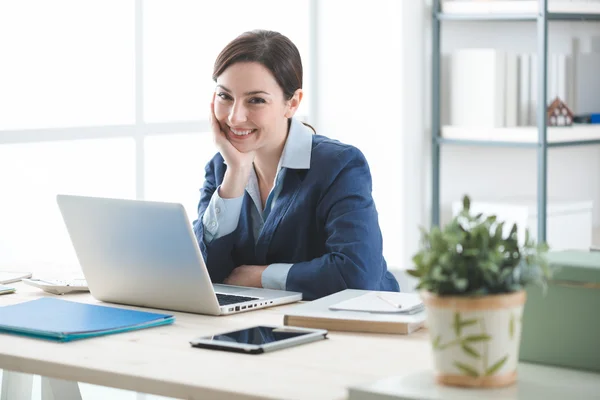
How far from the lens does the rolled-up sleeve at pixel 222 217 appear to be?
2.43 m

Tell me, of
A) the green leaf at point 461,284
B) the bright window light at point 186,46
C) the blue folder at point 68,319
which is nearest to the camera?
the green leaf at point 461,284

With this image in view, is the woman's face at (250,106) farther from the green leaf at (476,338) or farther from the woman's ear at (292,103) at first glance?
the green leaf at (476,338)

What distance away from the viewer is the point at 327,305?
193 cm

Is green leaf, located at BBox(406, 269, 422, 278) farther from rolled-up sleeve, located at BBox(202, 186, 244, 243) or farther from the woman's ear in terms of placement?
the woman's ear

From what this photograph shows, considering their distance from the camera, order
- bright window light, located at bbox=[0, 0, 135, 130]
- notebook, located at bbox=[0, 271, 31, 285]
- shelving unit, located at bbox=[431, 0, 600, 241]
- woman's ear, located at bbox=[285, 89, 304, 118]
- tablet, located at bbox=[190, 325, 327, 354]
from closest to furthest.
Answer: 1. tablet, located at bbox=[190, 325, 327, 354]
2. notebook, located at bbox=[0, 271, 31, 285]
3. woman's ear, located at bbox=[285, 89, 304, 118]
4. bright window light, located at bbox=[0, 0, 135, 130]
5. shelving unit, located at bbox=[431, 0, 600, 241]

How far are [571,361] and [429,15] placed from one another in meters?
3.08

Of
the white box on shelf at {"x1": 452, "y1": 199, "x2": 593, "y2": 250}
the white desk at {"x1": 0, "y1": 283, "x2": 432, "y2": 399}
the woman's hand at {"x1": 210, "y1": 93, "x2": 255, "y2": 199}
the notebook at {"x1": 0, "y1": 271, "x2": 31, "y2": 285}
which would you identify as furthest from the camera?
the white box on shelf at {"x1": 452, "y1": 199, "x2": 593, "y2": 250}

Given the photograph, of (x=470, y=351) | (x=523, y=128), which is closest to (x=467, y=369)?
(x=470, y=351)

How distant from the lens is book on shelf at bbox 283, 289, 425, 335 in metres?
1.79

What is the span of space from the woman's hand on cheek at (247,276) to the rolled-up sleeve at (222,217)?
4.7 inches

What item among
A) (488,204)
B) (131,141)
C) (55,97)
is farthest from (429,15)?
Result: (55,97)

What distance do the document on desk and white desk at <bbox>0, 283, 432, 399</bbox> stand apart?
88mm

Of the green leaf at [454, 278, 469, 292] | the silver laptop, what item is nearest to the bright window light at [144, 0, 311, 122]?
the silver laptop

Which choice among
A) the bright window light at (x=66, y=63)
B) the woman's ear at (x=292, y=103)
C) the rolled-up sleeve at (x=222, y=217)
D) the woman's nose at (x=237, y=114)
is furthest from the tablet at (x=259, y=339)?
the bright window light at (x=66, y=63)
